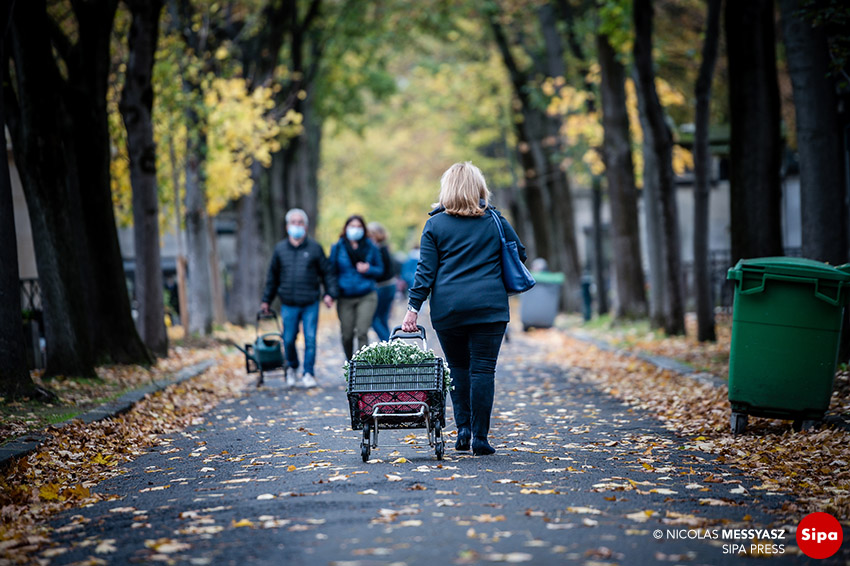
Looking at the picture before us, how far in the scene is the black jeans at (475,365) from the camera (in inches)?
318

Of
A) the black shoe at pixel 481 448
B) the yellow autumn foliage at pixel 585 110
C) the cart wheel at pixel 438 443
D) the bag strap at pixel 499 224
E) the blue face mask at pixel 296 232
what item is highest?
the yellow autumn foliage at pixel 585 110

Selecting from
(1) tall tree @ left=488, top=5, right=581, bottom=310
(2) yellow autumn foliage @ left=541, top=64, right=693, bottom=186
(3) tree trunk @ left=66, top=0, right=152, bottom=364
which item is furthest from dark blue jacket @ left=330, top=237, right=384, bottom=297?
(1) tall tree @ left=488, top=5, right=581, bottom=310

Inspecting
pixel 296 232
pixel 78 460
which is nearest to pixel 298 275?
pixel 296 232

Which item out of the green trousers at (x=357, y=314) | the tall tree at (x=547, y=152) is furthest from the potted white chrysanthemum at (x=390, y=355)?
the tall tree at (x=547, y=152)

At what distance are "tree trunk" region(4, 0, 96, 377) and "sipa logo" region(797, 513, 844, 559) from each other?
10021 millimetres

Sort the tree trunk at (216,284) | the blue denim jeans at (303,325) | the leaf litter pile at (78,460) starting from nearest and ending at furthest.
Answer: the leaf litter pile at (78,460) < the blue denim jeans at (303,325) < the tree trunk at (216,284)

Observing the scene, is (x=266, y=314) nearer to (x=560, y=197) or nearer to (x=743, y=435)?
(x=743, y=435)

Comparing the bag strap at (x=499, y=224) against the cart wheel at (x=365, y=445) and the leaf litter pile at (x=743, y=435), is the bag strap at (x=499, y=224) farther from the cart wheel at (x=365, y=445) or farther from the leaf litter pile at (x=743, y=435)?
the leaf litter pile at (x=743, y=435)

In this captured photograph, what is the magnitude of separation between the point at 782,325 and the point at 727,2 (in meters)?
7.02

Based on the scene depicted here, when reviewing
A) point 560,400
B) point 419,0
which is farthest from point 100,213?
point 419,0

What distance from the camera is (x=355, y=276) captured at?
47.6ft

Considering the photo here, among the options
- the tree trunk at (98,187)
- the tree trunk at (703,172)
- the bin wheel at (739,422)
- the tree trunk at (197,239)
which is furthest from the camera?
the tree trunk at (197,239)

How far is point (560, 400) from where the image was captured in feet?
41.4

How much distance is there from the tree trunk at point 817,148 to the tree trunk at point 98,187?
30.9ft
